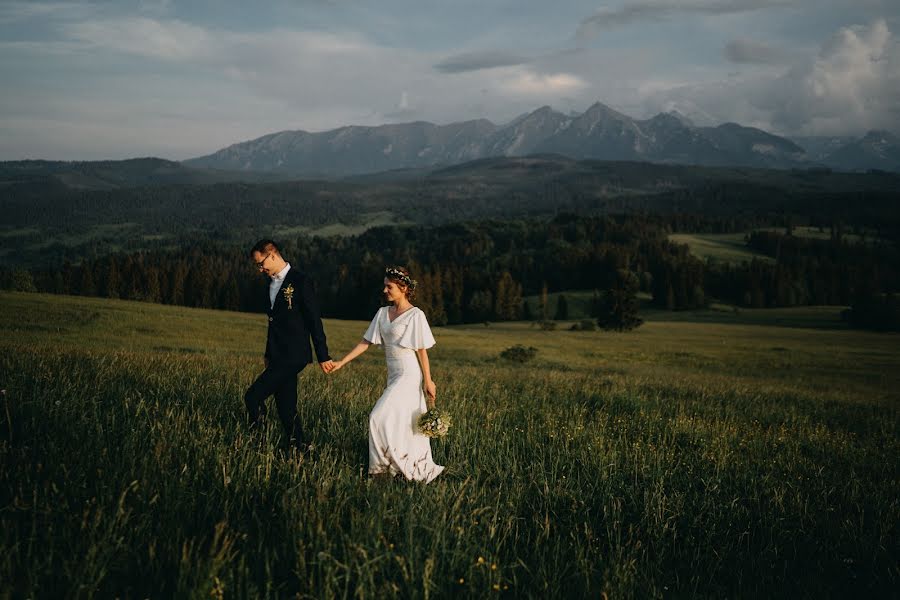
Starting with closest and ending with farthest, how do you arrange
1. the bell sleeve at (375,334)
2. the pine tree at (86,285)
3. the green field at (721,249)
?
the bell sleeve at (375,334)
the pine tree at (86,285)
the green field at (721,249)

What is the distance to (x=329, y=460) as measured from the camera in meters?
5.89

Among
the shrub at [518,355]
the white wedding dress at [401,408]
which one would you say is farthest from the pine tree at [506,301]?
the white wedding dress at [401,408]

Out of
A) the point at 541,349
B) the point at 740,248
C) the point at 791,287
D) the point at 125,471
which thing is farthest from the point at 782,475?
the point at 740,248

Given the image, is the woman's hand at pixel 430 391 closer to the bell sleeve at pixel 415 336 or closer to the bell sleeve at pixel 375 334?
the bell sleeve at pixel 415 336

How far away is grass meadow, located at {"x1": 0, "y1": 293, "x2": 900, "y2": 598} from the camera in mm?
3566

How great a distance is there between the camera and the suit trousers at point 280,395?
720 centimetres

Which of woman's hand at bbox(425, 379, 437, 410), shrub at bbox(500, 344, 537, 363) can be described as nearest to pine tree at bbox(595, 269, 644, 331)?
shrub at bbox(500, 344, 537, 363)

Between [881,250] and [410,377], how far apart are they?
211467 mm

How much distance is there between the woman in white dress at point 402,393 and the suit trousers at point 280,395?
0.66 m

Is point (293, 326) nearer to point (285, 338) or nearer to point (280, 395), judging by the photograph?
point (285, 338)

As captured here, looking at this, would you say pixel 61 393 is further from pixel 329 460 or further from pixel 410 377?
pixel 410 377

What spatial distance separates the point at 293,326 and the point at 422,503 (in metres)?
3.67

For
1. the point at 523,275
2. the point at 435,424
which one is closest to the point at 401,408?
the point at 435,424

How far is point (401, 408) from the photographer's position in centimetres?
653
